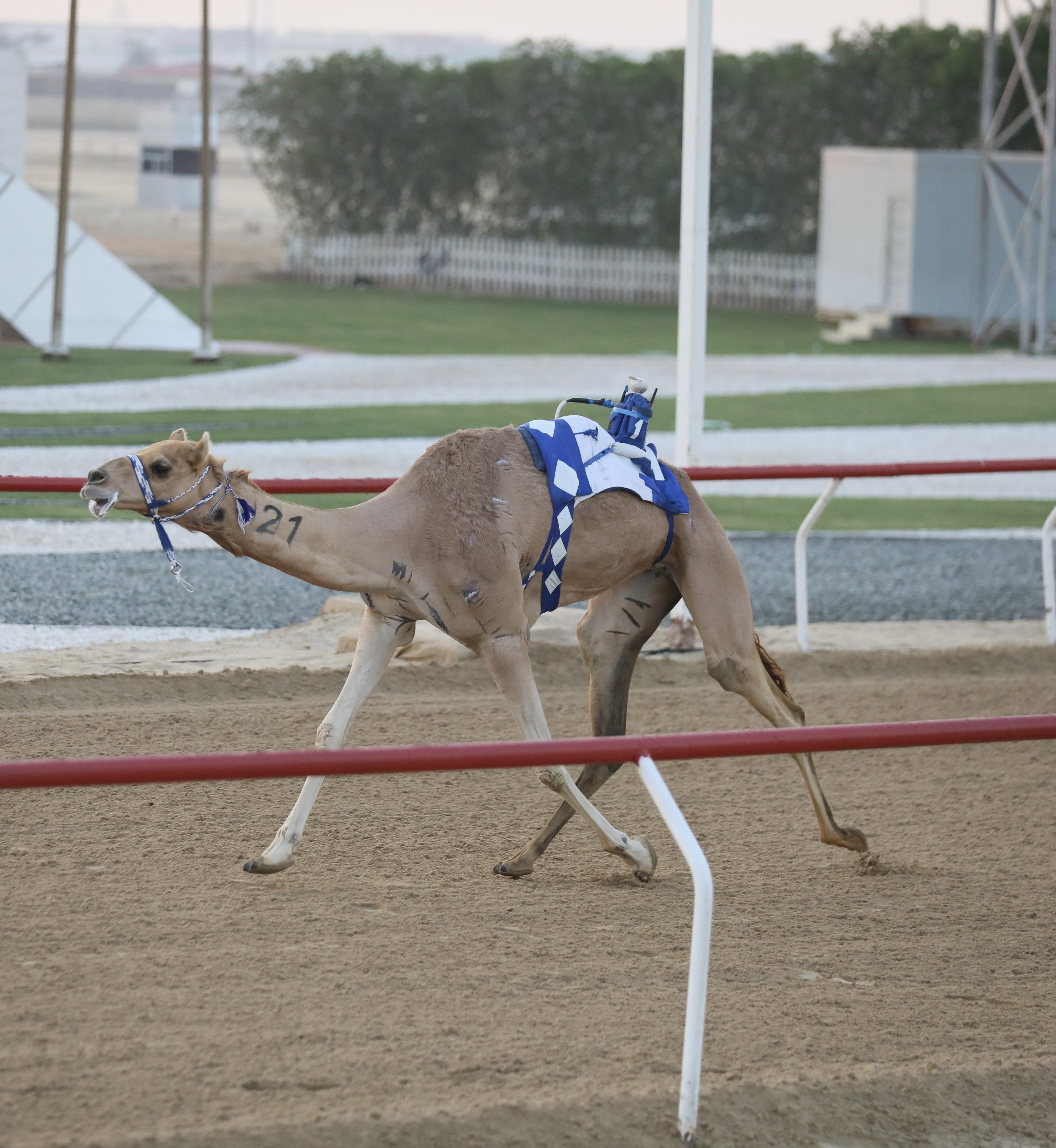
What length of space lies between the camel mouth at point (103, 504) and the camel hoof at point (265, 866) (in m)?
1.36

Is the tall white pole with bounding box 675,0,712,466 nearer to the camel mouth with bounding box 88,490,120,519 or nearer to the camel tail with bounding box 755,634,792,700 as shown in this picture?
the camel tail with bounding box 755,634,792,700

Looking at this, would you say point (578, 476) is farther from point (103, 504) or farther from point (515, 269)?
point (515, 269)

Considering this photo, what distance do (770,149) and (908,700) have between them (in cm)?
3179

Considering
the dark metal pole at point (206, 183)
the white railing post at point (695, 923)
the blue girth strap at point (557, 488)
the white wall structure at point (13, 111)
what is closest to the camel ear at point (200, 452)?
the blue girth strap at point (557, 488)

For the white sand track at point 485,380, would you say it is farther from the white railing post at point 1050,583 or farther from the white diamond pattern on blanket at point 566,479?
the white diamond pattern on blanket at point 566,479

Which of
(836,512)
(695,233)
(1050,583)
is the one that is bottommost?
(836,512)

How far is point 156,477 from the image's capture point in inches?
179

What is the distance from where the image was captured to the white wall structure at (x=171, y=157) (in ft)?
142

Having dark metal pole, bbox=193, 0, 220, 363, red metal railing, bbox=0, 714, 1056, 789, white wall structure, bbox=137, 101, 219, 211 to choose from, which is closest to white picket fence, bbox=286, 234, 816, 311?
white wall structure, bbox=137, 101, 219, 211

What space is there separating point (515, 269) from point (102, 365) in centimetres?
1645

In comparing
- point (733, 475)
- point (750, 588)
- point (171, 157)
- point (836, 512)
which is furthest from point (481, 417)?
point (171, 157)

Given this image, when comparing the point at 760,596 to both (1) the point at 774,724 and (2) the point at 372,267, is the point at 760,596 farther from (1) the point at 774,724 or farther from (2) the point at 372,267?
(2) the point at 372,267

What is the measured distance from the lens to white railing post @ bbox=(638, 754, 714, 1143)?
3.59 m

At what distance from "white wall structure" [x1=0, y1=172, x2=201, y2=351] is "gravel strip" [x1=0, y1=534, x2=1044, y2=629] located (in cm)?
1306
